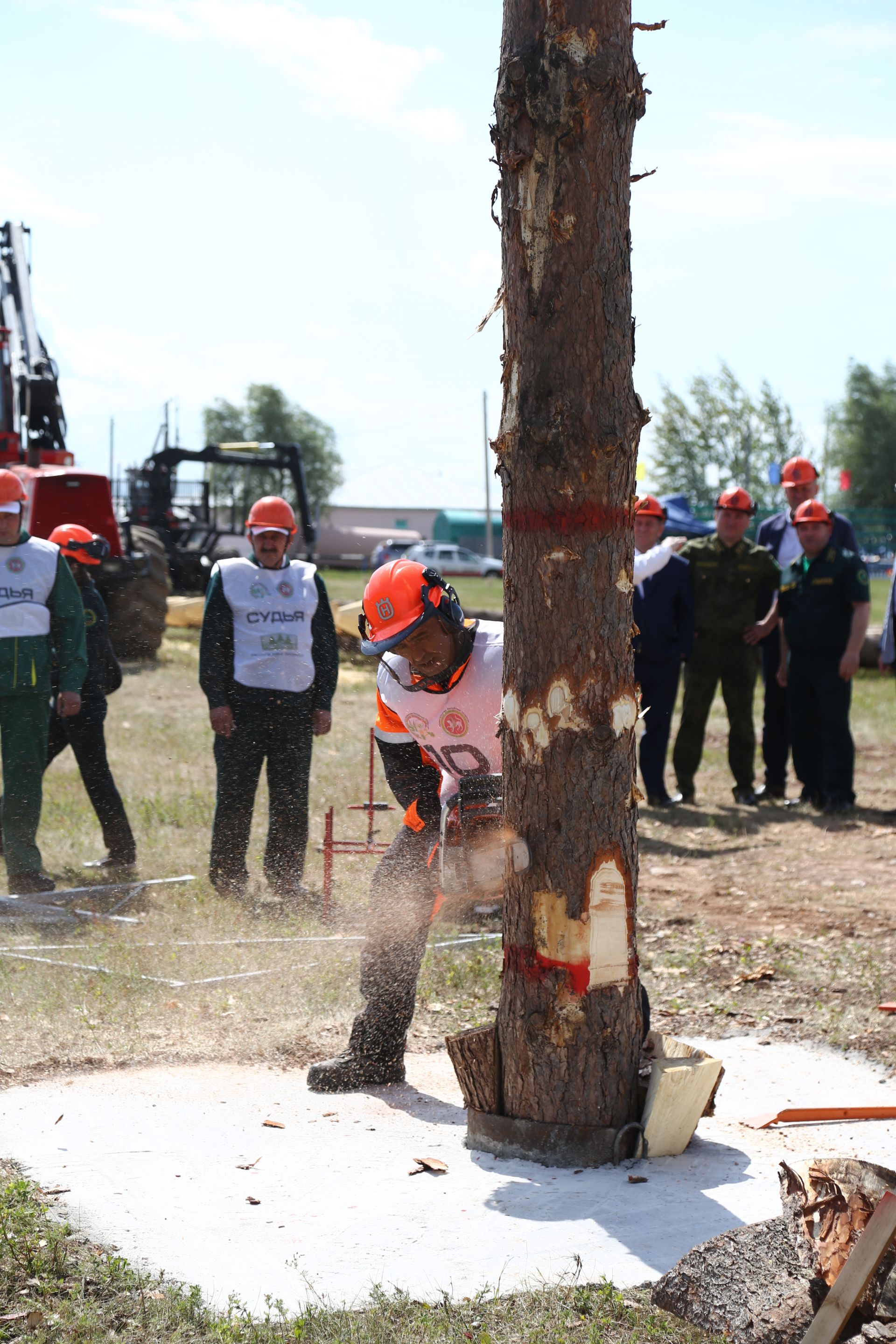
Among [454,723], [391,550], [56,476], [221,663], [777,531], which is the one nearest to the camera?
[454,723]

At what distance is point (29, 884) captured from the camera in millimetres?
6219

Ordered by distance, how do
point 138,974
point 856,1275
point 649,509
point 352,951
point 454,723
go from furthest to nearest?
1. point 649,509
2. point 352,951
3. point 138,974
4. point 454,723
5. point 856,1275

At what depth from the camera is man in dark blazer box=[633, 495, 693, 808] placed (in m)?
8.55

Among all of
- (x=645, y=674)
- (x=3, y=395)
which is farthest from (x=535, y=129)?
(x=3, y=395)

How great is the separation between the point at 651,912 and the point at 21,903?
9.80 ft

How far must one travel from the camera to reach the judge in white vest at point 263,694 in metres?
6.31

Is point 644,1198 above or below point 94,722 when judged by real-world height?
below

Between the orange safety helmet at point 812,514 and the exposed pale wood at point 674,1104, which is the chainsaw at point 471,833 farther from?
the orange safety helmet at point 812,514

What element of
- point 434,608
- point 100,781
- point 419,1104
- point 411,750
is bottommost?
point 419,1104

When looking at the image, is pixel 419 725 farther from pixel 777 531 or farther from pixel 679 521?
pixel 679 521

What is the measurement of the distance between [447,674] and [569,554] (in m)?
0.66

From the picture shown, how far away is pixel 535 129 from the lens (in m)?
3.26

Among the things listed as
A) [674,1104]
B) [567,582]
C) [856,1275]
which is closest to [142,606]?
[567,582]

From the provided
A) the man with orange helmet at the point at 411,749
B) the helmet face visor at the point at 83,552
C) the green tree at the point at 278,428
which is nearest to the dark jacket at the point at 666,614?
the helmet face visor at the point at 83,552
